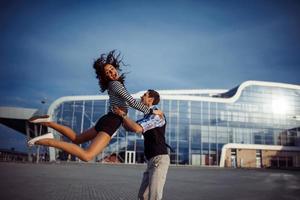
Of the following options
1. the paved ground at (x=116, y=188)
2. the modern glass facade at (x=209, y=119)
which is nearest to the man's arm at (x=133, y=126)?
the paved ground at (x=116, y=188)

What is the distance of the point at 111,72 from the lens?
5.32 meters

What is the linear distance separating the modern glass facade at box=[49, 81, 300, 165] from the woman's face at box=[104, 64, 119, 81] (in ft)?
135

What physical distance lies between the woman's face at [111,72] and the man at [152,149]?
69cm

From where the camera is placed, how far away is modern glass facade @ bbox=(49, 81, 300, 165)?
47000 mm

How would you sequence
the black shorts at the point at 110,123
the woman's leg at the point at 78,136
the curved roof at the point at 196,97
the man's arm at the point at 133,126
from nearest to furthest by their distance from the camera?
the man's arm at the point at 133,126 → the black shorts at the point at 110,123 → the woman's leg at the point at 78,136 → the curved roof at the point at 196,97

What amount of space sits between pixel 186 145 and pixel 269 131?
1592cm

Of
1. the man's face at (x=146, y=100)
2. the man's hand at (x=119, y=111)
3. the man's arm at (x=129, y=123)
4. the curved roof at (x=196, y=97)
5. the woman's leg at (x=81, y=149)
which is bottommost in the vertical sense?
the woman's leg at (x=81, y=149)

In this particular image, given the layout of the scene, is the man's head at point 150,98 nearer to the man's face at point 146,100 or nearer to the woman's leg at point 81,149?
the man's face at point 146,100

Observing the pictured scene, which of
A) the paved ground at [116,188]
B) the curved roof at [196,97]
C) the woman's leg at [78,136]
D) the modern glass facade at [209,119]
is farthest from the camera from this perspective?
the curved roof at [196,97]

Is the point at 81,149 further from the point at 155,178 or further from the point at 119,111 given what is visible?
the point at 155,178

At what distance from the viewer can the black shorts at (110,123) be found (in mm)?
4676

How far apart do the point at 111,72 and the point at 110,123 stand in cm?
103

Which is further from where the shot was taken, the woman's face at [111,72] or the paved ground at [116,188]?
the paved ground at [116,188]

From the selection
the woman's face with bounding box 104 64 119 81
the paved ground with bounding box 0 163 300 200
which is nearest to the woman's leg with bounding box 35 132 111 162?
the woman's face with bounding box 104 64 119 81
